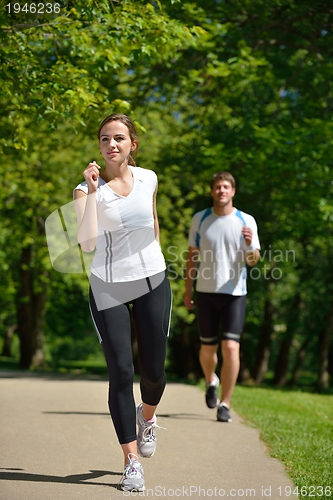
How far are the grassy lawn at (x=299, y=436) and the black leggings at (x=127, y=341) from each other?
1.08 meters

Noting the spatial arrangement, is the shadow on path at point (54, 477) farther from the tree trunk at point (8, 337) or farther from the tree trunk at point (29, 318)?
the tree trunk at point (8, 337)

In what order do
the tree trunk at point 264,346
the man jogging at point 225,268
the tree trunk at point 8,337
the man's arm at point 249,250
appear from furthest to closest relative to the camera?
the tree trunk at point 8,337, the tree trunk at point 264,346, the man jogging at point 225,268, the man's arm at point 249,250

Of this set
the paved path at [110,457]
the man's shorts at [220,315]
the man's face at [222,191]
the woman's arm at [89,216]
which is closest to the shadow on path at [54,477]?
the paved path at [110,457]

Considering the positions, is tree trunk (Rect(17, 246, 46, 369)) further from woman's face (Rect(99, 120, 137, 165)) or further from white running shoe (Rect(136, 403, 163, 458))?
woman's face (Rect(99, 120, 137, 165))

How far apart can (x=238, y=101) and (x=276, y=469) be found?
1285cm

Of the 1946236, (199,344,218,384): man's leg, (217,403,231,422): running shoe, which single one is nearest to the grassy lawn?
(217,403,231,422): running shoe

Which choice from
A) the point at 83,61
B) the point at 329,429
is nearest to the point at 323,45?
the point at 83,61

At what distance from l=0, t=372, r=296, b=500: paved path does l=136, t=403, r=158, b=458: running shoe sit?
146 millimetres

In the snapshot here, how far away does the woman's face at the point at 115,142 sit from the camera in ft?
15.4

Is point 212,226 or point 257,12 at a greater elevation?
point 257,12

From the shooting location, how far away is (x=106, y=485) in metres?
4.55

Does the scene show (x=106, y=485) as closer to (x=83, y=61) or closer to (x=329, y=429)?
(x=329, y=429)

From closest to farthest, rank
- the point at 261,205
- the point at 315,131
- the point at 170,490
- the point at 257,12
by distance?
the point at 170,490 < the point at 257,12 < the point at 315,131 < the point at 261,205
